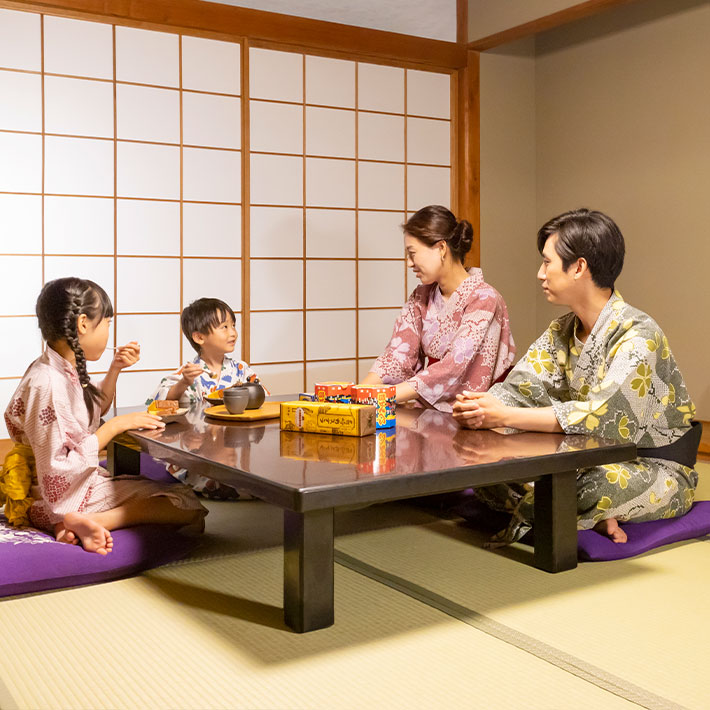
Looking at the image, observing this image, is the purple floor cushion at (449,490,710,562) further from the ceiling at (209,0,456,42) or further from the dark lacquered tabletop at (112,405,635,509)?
the ceiling at (209,0,456,42)

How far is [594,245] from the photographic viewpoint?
2807mm

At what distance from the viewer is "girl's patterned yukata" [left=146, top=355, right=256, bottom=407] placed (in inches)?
137

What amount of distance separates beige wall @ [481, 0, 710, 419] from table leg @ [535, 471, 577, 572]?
2663 millimetres

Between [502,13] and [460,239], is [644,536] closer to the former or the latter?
[460,239]

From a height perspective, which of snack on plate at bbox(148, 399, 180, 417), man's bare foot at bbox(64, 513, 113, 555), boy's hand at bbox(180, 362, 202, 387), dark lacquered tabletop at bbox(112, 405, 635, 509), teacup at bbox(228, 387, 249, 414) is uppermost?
boy's hand at bbox(180, 362, 202, 387)

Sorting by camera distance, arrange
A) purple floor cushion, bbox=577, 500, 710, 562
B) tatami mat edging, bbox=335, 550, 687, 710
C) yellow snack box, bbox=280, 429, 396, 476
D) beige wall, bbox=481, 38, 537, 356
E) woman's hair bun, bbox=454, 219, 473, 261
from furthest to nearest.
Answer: beige wall, bbox=481, 38, 537, 356 < woman's hair bun, bbox=454, 219, 473, 261 < purple floor cushion, bbox=577, 500, 710, 562 < yellow snack box, bbox=280, 429, 396, 476 < tatami mat edging, bbox=335, 550, 687, 710

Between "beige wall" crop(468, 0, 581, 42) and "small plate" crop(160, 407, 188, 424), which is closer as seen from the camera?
"small plate" crop(160, 407, 188, 424)

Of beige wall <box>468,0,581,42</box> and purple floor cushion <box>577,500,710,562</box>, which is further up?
beige wall <box>468,0,581,42</box>

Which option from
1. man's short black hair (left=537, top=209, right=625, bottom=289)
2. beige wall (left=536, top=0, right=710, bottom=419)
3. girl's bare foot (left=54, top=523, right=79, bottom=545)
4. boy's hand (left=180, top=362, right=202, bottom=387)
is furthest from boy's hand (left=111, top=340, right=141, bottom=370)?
beige wall (left=536, top=0, right=710, bottom=419)

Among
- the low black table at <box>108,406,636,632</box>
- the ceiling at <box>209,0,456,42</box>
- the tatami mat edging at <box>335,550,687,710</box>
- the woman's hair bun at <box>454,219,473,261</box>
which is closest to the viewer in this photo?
the tatami mat edging at <box>335,550,687,710</box>

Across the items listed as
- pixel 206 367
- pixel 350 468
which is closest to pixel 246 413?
pixel 206 367

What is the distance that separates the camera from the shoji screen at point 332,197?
198 inches

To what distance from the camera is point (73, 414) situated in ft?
8.62

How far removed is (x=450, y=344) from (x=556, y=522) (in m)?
1.33
